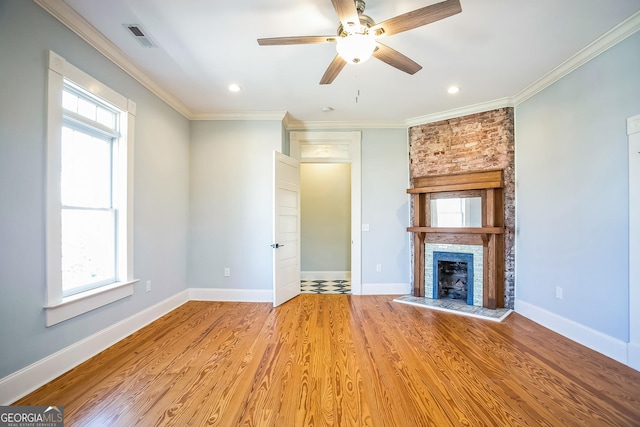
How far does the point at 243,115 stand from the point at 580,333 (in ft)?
15.6

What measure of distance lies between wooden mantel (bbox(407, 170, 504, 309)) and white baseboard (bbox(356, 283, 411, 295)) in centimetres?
19

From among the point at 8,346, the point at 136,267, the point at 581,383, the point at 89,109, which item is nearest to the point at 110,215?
the point at 136,267

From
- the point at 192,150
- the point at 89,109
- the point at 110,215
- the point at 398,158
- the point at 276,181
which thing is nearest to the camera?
the point at 89,109

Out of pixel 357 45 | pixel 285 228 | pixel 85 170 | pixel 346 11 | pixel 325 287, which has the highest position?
pixel 346 11

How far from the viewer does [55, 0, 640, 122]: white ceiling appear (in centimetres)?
190

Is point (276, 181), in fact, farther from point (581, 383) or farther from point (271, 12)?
point (581, 383)

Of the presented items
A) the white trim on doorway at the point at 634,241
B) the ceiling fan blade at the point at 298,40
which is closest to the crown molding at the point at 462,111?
the white trim on doorway at the point at 634,241

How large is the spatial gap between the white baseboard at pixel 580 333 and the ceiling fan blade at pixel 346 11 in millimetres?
3367

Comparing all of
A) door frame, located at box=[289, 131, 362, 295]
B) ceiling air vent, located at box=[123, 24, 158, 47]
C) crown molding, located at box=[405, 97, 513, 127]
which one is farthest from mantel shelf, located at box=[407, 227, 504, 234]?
ceiling air vent, located at box=[123, 24, 158, 47]

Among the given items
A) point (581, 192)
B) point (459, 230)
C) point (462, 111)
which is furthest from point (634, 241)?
point (462, 111)

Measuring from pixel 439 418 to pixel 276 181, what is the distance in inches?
116

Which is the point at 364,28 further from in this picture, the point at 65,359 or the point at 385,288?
the point at 385,288

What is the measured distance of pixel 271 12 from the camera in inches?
75.7

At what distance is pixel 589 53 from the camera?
233 centimetres
